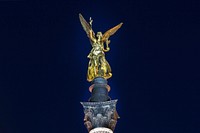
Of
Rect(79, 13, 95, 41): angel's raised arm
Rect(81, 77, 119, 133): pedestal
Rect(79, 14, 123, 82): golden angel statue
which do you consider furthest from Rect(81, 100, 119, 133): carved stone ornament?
Rect(79, 13, 95, 41): angel's raised arm

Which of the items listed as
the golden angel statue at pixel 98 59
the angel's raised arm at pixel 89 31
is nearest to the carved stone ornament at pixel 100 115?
the golden angel statue at pixel 98 59

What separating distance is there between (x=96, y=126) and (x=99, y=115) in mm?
649

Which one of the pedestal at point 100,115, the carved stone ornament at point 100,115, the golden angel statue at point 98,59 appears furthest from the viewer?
the golden angel statue at point 98,59

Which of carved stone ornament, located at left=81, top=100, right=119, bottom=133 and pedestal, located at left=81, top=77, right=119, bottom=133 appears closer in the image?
pedestal, located at left=81, top=77, right=119, bottom=133

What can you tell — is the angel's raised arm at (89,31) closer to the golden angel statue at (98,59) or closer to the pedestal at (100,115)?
the golden angel statue at (98,59)

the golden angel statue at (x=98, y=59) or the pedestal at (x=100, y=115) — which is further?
the golden angel statue at (x=98, y=59)

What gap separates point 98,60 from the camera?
97.7ft

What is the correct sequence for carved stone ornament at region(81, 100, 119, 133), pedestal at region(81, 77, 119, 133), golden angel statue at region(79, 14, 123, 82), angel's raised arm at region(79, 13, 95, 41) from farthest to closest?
1. angel's raised arm at region(79, 13, 95, 41)
2. golden angel statue at region(79, 14, 123, 82)
3. carved stone ornament at region(81, 100, 119, 133)
4. pedestal at region(81, 77, 119, 133)

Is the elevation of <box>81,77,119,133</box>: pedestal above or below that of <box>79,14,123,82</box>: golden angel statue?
below

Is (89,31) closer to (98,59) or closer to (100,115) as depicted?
(98,59)

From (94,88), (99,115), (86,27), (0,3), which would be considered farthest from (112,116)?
(0,3)

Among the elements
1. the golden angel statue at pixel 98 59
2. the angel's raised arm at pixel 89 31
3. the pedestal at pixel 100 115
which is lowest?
the pedestal at pixel 100 115

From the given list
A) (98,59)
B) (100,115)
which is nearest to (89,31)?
(98,59)

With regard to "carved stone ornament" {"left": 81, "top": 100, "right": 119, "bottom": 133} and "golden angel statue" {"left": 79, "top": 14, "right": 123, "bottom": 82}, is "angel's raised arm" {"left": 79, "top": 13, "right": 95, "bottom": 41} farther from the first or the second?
"carved stone ornament" {"left": 81, "top": 100, "right": 119, "bottom": 133}
